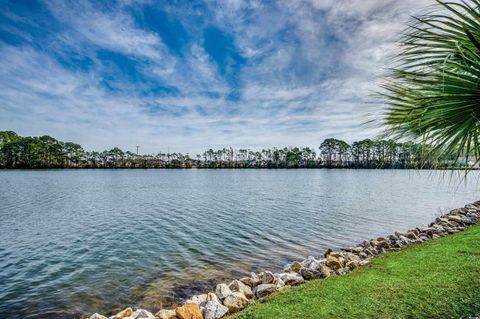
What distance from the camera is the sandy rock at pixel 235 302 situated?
5973 mm

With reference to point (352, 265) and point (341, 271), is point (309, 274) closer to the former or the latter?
point (341, 271)

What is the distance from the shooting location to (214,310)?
5.81 m

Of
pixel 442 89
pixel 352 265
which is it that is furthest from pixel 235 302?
pixel 442 89

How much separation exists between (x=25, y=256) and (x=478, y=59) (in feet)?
49.0

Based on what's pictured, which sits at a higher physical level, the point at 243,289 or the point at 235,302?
the point at 235,302

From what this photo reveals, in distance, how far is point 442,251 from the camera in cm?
813

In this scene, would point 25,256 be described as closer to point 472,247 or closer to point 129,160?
point 472,247

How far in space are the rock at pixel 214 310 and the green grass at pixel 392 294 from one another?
0.57m

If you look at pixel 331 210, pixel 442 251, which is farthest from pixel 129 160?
pixel 442 251

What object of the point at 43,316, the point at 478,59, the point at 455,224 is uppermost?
the point at 478,59

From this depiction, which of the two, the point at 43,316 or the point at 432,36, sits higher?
the point at 432,36

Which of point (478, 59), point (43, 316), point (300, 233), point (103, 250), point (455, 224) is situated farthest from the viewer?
point (300, 233)

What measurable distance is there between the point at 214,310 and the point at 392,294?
3.63 metres

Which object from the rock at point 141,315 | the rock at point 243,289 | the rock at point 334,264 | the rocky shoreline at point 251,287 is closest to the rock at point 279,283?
the rocky shoreline at point 251,287
